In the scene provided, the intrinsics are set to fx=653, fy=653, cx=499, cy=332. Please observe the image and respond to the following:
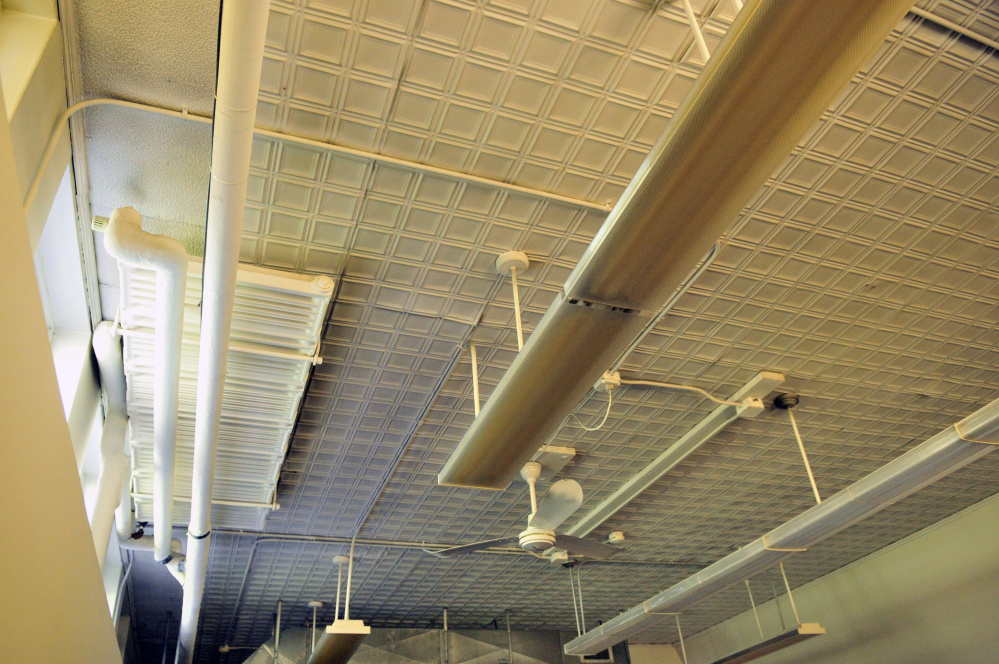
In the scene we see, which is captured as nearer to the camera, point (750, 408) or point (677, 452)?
point (750, 408)

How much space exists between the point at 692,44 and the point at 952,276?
2292 millimetres

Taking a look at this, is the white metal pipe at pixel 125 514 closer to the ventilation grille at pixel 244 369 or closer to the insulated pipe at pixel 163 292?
the ventilation grille at pixel 244 369

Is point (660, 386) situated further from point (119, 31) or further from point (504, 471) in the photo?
point (119, 31)

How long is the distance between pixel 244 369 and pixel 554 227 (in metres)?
1.74

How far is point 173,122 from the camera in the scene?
8.49 ft

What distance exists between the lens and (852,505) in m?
4.10

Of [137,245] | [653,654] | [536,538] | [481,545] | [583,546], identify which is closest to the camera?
[137,245]

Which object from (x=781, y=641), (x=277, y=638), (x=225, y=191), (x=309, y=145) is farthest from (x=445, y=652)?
(x=225, y=191)

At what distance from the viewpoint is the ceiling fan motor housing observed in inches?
163

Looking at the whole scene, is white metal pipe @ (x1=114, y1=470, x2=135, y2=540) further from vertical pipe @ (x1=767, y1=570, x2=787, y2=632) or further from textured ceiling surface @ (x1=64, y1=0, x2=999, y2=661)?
vertical pipe @ (x1=767, y1=570, x2=787, y2=632)

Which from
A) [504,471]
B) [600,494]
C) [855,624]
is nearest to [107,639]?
[504,471]

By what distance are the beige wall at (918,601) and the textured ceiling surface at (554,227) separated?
8.09 ft

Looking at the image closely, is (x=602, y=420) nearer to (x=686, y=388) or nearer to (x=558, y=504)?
(x=686, y=388)

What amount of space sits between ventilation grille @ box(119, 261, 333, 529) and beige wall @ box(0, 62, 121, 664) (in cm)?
122
